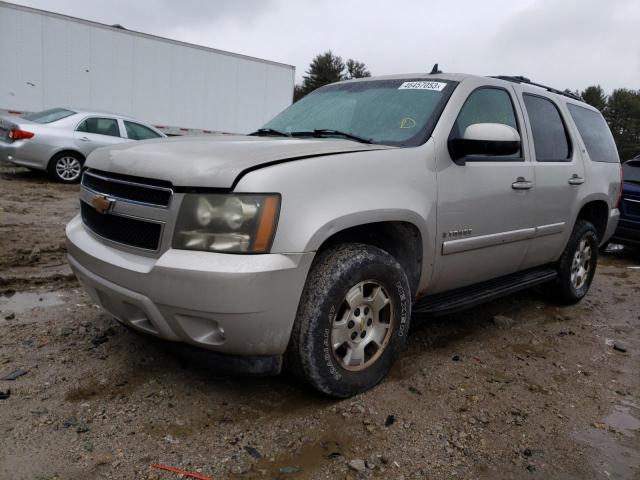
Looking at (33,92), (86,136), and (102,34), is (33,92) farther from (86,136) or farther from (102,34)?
(86,136)

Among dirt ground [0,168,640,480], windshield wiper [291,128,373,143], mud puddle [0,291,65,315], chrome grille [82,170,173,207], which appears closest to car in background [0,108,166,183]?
mud puddle [0,291,65,315]

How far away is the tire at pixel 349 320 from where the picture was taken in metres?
2.36

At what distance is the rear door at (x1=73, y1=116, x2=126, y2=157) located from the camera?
374 inches

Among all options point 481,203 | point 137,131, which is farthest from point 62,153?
point 481,203

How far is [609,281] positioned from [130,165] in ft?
17.9

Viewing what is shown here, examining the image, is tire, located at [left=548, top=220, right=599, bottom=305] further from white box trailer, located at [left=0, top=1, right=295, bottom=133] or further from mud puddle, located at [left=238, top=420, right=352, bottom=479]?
white box trailer, located at [left=0, top=1, right=295, bottom=133]

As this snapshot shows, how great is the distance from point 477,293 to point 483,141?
1031 millimetres

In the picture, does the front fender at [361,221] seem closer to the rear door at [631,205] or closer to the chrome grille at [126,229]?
the chrome grille at [126,229]

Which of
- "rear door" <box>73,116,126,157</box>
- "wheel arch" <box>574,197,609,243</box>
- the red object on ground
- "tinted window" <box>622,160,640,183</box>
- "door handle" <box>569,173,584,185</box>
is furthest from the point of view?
"rear door" <box>73,116,126,157</box>

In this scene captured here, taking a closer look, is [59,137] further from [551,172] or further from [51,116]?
[551,172]

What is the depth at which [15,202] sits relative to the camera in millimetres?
7270

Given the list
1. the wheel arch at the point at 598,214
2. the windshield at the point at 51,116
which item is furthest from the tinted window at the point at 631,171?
the windshield at the point at 51,116

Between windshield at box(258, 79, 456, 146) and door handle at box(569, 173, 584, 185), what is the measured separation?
149cm

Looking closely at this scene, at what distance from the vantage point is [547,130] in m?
3.98
